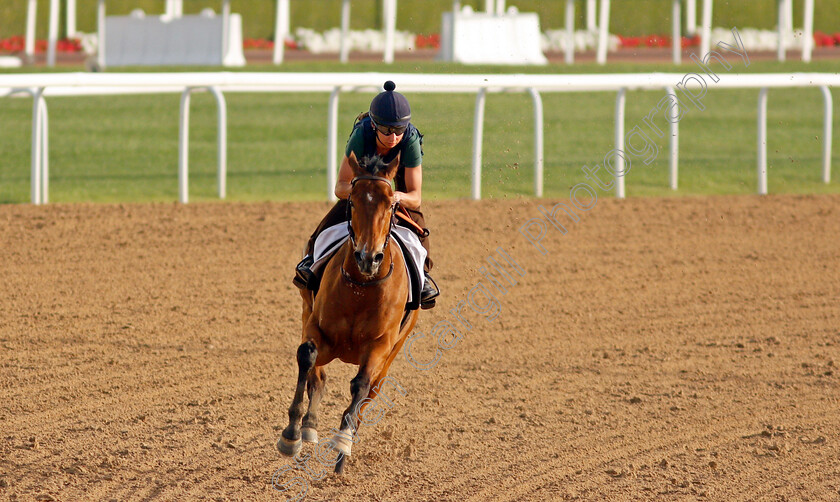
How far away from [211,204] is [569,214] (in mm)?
4029

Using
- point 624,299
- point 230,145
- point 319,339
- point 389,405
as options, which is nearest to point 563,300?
point 624,299

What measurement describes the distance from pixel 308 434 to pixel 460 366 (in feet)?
7.01

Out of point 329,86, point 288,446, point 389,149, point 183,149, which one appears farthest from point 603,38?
point 288,446

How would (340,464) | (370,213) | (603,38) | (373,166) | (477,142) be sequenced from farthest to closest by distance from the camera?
(603,38) → (477,142) → (340,464) → (373,166) → (370,213)

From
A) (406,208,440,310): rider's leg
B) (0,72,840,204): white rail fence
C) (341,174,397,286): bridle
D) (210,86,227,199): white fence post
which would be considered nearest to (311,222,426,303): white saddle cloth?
(406,208,440,310): rider's leg

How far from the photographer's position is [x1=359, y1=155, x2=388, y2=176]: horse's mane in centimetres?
426

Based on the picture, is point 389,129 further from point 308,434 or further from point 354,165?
point 308,434

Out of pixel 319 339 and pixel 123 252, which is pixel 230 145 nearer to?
pixel 123 252

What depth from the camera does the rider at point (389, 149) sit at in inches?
182

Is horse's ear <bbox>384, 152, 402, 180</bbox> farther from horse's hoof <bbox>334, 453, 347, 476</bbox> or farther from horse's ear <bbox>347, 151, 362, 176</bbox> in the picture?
horse's hoof <bbox>334, 453, 347, 476</bbox>

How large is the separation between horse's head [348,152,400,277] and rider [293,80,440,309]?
0.41 feet

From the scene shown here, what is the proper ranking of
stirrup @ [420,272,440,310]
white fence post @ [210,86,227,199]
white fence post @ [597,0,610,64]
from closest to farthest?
stirrup @ [420,272,440,310] < white fence post @ [210,86,227,199] < white fence post @ [597,0,610,64]

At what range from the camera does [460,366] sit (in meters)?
6.66

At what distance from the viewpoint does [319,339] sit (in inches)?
185
